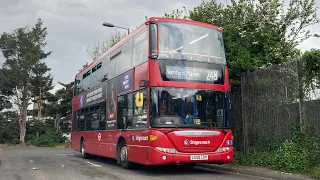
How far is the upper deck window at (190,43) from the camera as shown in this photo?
11.0 metres

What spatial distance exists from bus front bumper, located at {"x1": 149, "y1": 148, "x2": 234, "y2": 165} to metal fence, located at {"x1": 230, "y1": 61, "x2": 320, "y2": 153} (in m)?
2.38

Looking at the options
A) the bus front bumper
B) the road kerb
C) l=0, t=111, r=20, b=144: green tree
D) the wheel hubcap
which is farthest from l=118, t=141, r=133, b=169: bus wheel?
l=0, t=111, r=20, b=144: green tree

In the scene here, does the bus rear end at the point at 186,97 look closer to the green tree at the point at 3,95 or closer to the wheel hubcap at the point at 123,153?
the wheel hubcap at the point at 123,153

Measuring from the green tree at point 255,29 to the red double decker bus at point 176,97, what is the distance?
9.59 ft

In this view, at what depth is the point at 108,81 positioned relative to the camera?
48.5 ft

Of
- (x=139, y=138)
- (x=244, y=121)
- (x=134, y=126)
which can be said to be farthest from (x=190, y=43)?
(x=244, y=121)

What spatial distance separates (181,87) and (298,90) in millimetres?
3770

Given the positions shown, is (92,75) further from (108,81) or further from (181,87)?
(181,87)

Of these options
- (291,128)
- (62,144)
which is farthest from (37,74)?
(291,128)

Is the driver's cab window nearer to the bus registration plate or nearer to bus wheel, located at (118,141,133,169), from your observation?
bus wheel, located at (118,141,133,169)

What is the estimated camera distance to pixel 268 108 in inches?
495

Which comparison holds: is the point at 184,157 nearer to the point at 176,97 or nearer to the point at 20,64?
the point at 176,97

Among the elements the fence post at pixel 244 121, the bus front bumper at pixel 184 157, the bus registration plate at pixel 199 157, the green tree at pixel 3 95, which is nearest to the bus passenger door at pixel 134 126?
the bus front bumper at pixel 184 157

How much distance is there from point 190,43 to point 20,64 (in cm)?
3850
